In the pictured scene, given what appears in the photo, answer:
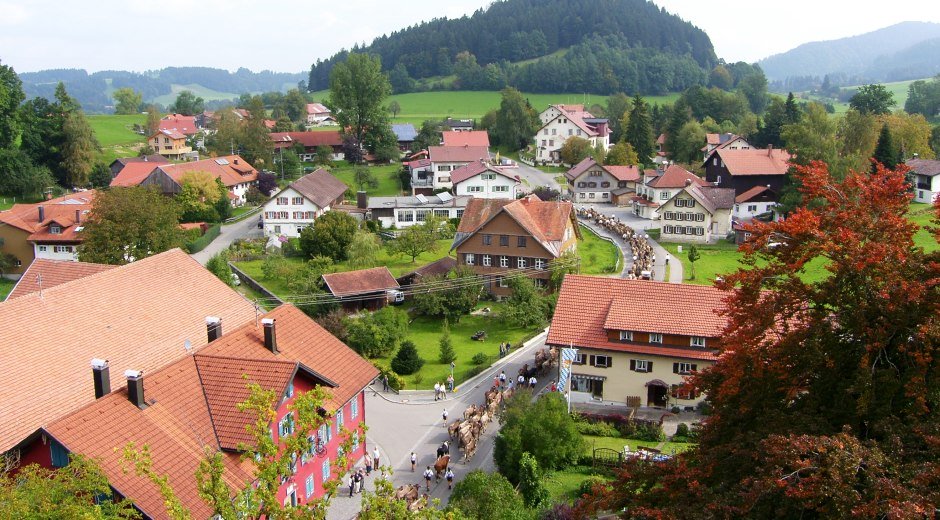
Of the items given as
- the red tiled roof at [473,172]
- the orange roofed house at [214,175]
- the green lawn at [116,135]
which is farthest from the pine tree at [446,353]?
the green lawn at [116,135]

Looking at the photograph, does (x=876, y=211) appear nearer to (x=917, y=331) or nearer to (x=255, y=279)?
(x=917, y=331)

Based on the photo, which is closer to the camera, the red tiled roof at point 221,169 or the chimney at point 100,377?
the chimney at point 100,377

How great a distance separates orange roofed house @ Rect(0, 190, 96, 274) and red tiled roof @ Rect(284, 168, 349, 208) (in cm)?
1568

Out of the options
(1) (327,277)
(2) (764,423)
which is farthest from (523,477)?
(1) (327,277)

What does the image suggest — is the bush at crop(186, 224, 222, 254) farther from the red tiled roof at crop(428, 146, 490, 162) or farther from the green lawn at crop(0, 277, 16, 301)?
the red tiled roof at crop(428, 146, 490, 162)

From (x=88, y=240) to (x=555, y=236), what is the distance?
91.9ft

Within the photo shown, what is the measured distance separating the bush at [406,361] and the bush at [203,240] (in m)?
26.8

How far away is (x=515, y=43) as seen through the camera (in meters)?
194

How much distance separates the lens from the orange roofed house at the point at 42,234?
5931 centimetres

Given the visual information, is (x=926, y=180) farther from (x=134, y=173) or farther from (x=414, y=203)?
(x=134, y=173)

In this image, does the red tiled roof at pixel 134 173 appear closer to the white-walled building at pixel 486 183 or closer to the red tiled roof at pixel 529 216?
the white-walled building at pixel 486 183

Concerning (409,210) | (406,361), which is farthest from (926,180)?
(406,361)

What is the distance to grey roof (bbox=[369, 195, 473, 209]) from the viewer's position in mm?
69375

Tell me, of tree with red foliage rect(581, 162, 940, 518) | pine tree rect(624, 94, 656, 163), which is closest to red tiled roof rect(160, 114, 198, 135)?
pine tree rect(624, 94, 656, 163)
